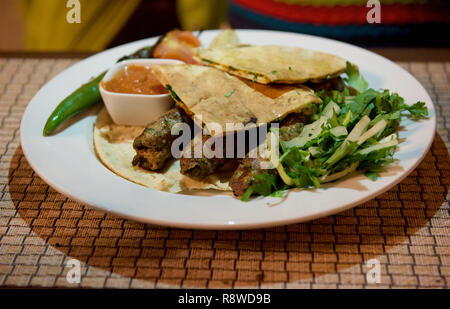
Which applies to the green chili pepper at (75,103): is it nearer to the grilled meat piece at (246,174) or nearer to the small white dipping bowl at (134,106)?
the small white dipping bowl at (134,106)

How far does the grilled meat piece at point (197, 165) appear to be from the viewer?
2082mm

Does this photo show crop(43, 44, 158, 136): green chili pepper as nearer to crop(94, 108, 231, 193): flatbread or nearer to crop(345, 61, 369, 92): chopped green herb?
crop(94, 108, 231, 193): flatbread

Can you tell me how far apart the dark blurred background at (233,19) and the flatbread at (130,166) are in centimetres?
154

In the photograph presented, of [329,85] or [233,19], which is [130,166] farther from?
[233,19]

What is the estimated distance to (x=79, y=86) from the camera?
9.07 feet

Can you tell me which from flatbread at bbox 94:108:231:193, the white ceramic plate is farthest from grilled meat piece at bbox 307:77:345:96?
flatbread at bbox 94:108:231:193

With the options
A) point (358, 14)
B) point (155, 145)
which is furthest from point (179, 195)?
point (358, 14)

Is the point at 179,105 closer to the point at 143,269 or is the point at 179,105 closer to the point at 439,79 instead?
the point at 143,269

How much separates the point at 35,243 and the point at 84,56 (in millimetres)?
1909

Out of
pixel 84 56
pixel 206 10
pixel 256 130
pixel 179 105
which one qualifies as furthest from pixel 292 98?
pixel 206 10

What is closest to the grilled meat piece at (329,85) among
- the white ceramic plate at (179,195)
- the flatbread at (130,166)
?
the white ceramic plate at (179,195)

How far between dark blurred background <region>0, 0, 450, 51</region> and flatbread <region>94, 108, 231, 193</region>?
1.54 metres

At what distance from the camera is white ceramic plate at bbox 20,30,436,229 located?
173 cm

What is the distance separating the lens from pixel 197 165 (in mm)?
2080
